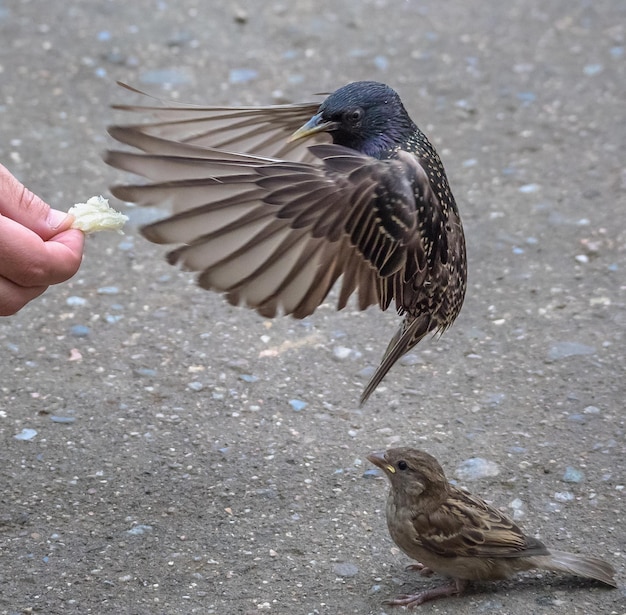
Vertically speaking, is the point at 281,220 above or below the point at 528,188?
below

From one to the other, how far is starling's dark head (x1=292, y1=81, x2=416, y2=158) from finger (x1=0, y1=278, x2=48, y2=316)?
1059 millimetres

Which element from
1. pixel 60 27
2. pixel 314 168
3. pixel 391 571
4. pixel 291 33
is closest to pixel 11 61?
pixel 60 27

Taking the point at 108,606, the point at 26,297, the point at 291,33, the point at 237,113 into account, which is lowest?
the point at 108,606

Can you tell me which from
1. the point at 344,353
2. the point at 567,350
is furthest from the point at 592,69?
the point at 344,353

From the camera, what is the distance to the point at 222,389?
424cm

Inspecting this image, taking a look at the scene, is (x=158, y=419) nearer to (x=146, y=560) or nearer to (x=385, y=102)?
(x=146, y=560)

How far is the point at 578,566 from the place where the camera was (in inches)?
124

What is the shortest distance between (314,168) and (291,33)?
4083mm

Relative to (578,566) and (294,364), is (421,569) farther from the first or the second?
(294,364)

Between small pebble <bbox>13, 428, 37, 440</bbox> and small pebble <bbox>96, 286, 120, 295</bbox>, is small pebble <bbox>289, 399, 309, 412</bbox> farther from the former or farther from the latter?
small pebble <bbox>96, 286, 120, 295</bbox>

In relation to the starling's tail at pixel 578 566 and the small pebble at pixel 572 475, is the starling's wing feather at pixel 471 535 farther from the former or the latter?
the small pebble at pixel 572 475

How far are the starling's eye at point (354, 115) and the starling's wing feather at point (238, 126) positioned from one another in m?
0.32

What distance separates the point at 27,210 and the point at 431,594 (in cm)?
163

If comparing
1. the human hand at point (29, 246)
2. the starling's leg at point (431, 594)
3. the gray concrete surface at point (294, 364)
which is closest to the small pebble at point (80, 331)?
the gray concrete surface at point (294, 364)
